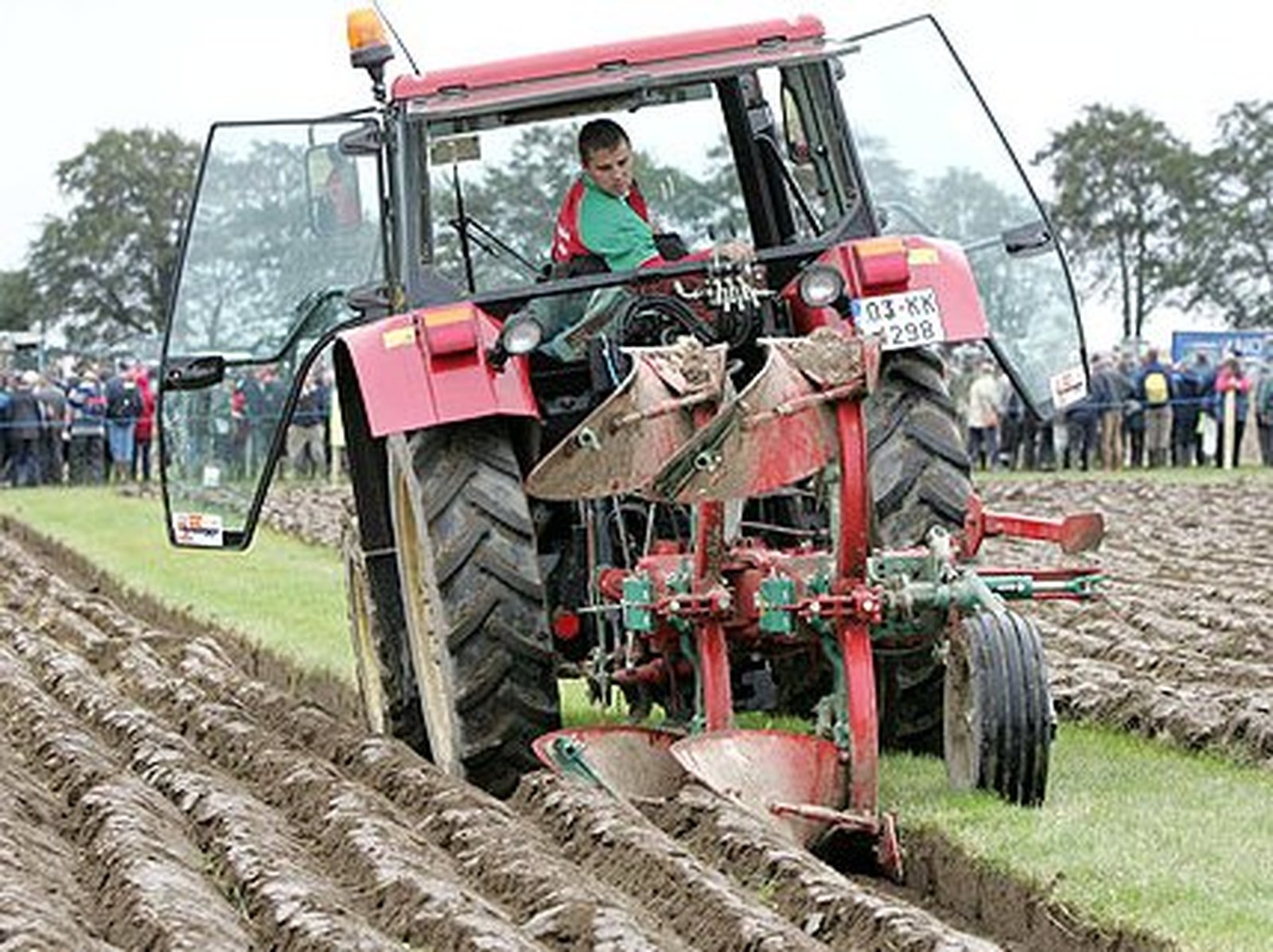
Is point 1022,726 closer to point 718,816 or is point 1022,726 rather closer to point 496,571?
point 718,816

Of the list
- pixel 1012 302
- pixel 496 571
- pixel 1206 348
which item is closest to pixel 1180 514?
pixel 1012 302

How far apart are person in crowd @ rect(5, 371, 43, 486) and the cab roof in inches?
1078

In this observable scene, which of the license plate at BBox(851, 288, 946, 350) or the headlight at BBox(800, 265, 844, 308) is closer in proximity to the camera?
the headlight at BBox(800, 265, 844, 308)

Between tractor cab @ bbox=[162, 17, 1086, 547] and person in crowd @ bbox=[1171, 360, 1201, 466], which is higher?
tractor cab @ bbox=[162, 17, 1086, 547]

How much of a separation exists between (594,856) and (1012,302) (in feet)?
10.8

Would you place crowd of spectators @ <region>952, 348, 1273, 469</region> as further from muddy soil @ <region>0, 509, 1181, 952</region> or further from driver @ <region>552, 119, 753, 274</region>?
muddy soil @ <region>0, 509, 1181, 952</region>

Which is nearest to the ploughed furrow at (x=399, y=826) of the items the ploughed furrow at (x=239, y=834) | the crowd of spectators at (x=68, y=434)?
the ploughed furrow at (x=239, y=834)

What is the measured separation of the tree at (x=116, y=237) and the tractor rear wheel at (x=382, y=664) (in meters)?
54.3

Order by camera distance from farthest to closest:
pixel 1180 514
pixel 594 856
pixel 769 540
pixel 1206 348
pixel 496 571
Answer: pixel 1206 348
pixel 1180 514
pixel 769 540
pixel 496 571
pixel 594 856

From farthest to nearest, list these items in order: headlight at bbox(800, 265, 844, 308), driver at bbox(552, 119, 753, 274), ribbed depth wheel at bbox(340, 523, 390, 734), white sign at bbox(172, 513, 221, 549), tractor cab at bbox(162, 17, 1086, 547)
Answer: white sign at bbox(172, 513, 221, 549) → ribbed depth wheel at bbox(340, 523, 390, 734) → driver at bbox(552, 119, 753, 274) → tractor cab at bbox(162, 17, 1086, 547) → headlight at bbox(800, 265, 844, 308)

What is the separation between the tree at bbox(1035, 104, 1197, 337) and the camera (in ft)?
188

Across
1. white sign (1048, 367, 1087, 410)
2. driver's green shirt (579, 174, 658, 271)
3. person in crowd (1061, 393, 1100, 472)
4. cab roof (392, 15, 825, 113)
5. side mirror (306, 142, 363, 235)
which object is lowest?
person in crowd (1061, 393, 1100, 472)

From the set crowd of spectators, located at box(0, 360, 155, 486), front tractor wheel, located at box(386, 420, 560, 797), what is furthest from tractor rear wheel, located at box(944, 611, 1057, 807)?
crowd of spectators, located at box(0, 360, 155, 486)

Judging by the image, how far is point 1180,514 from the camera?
24.8m
